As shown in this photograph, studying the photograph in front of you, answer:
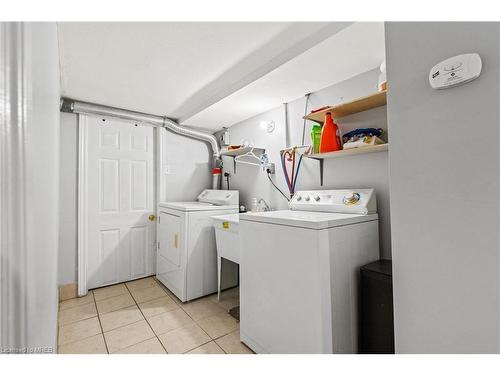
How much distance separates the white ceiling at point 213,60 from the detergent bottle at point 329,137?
14.8 inches

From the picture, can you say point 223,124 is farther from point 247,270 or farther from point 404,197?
point 404,197

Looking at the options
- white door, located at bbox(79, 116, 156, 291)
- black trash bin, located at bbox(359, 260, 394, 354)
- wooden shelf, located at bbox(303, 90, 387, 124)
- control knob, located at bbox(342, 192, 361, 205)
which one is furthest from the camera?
white door, located at bbox(79, 116, 156, 291)

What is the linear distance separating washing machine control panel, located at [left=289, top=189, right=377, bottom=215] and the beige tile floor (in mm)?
1170

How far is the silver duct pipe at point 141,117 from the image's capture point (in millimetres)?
2479

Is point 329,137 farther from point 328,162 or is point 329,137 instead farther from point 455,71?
point 455,71

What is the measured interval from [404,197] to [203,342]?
5.63 feet

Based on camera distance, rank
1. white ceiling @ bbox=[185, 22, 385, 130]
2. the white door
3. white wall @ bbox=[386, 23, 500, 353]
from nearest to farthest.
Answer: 1. white wall @ bbox=[386, 23, 500, 353]
2. white ceiling @ bbox=[185, 22, 385, 130]
3. the white door

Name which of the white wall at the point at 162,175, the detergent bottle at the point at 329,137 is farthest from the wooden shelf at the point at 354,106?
the white wall at the point at 162,175

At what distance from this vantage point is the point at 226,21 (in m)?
1.38

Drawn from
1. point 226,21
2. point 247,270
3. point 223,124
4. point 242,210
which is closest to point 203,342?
point 247,270

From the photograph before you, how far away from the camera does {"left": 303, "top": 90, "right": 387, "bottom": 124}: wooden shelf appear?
150 cm

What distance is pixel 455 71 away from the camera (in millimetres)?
696

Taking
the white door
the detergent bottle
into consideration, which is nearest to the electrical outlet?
the detergent bottle

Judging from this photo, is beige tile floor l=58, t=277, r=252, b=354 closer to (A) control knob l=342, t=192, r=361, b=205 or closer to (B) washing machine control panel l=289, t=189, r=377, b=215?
(B) washing machine control panel l=289, t=189, r=377, b=215
